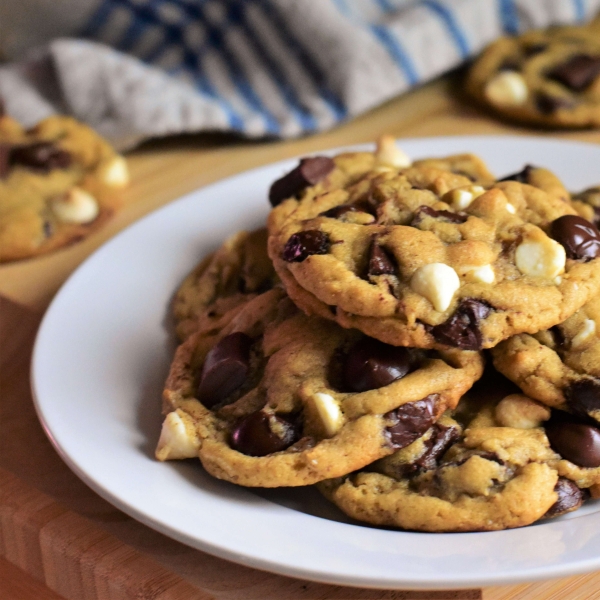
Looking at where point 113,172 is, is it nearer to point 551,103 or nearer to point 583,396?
point 551,103

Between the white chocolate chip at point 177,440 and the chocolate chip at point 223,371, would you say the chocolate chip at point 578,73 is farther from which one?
the white chocolate chip at point 177,440

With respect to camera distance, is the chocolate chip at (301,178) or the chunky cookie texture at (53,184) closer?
the chocolate chip at (301,178)

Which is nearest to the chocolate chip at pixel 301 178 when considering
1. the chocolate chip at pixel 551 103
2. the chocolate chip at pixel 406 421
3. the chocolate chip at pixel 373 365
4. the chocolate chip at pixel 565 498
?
the chocolate chip at pixel 373 365

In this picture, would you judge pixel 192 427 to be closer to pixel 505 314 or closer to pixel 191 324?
pixel 191 324

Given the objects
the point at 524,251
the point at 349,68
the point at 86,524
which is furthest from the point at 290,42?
the point at 86,524

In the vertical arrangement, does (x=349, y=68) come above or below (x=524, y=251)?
below

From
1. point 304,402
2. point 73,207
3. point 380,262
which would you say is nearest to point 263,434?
point 304,402
